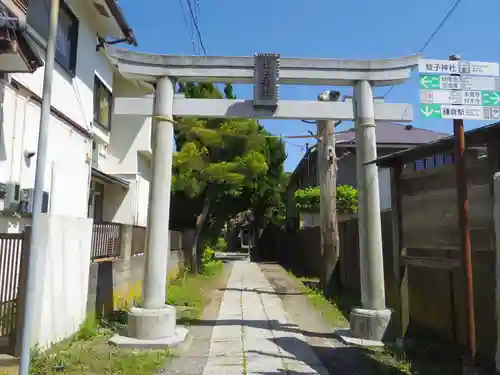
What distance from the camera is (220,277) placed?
18016mm

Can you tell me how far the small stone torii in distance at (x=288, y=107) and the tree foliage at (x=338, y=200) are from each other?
11132 millimetres

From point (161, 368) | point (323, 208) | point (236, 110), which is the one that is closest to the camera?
point (161, 368)

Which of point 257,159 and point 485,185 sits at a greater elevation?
point 257,159

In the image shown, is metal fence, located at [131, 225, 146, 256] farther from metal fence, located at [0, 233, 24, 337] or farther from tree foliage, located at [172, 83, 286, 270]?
metal fence, located at [0, 233, 24, 337]

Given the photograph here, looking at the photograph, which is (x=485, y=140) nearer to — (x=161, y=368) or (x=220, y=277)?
(x=161, y=368)

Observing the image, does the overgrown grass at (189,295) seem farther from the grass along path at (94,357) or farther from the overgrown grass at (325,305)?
the overgrown grass at (325,305)

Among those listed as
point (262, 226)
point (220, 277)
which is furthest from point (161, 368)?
point (262, 226)

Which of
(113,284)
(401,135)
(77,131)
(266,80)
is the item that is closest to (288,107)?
(266,80)

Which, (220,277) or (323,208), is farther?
(220,277)

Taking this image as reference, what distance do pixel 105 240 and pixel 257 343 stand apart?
3784 millimetres

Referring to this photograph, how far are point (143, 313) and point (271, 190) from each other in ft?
55.7

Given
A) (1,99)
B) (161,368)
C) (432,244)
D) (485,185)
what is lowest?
(161,368)

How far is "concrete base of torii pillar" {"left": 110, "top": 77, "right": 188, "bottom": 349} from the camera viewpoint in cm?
673

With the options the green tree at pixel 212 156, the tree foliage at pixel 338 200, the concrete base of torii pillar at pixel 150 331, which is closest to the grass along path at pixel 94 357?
the concrete base of torii pillar at pixel 150 331
